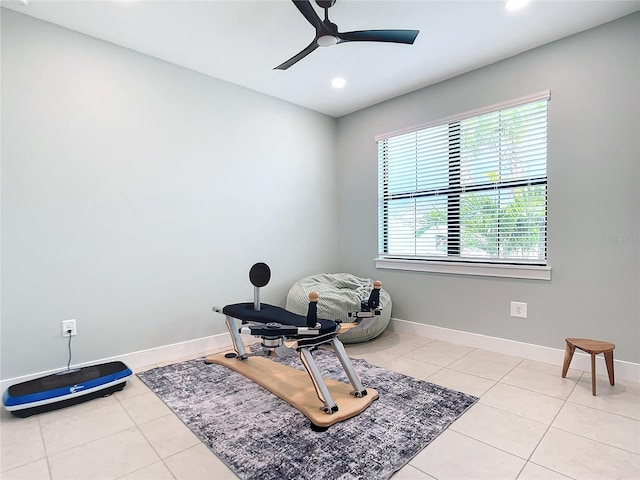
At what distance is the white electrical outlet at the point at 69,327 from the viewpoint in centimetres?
248

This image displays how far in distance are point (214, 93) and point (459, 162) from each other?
8.06 feet

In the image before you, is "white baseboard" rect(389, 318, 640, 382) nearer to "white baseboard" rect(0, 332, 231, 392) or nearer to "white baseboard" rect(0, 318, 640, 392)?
"white baseboard" rect(0, 318, 640, 392)

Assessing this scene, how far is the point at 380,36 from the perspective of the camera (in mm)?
2084

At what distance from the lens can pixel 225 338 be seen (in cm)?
337

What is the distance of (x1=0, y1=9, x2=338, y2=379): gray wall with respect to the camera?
2.34 metres

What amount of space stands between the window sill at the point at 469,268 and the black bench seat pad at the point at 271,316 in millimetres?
1672

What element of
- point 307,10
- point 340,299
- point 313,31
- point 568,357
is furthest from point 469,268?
point 307,10

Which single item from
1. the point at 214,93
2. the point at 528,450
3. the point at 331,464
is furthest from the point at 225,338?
the point at 528,450

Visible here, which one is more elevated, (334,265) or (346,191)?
(346,191)

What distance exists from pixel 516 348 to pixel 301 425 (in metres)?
2.09

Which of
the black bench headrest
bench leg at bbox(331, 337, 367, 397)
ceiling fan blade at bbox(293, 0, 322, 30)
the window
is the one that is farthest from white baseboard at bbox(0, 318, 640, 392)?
ceiling fan blade at bbox(293, 0, 322, 30)

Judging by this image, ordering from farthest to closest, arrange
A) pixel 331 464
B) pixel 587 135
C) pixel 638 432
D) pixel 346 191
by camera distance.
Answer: pixel 346 191, pixel 587 135, pixel 638 432, pixel 331 464

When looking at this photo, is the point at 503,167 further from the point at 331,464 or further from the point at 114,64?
the point at 114,64

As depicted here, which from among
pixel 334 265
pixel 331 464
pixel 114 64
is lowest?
pixel 331 464
